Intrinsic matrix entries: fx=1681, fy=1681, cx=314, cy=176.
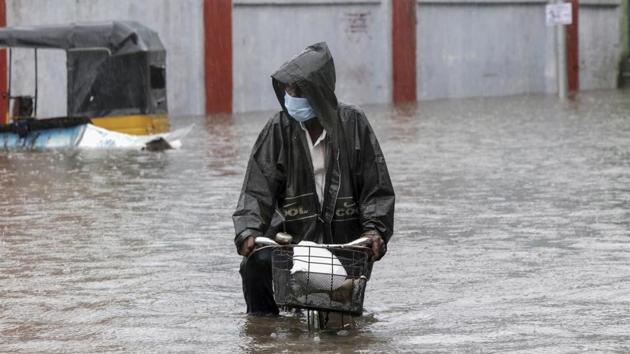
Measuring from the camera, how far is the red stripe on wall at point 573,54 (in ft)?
150

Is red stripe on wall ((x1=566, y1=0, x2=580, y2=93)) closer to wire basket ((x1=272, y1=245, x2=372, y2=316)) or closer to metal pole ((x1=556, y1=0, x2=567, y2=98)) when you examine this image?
metal pole ((x1=556, y1=0, x2=567, y2=98))

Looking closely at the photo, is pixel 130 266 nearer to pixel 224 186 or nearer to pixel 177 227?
pixel 177 227

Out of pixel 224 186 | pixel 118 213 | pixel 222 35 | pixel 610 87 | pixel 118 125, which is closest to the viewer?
pixel 118 213

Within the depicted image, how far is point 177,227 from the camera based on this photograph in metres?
13.4

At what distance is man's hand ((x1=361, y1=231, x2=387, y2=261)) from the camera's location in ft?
26.1

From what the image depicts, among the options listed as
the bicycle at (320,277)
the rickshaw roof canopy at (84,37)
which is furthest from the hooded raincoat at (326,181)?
the rickshaw roof canopy at (84,37)

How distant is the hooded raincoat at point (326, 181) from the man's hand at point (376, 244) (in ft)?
0.32

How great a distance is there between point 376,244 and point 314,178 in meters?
0.52

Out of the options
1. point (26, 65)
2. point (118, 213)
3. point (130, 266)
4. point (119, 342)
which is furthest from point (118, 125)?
point (119, 342)

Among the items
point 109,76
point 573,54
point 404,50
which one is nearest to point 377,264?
point 109,76

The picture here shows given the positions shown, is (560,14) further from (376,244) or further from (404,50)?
(376,244)

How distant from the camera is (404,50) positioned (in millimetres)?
40375

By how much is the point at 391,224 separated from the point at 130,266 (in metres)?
3.29

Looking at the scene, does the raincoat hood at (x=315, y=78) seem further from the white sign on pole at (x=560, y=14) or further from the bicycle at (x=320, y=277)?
the white sign on pole at (x=560, y=14)
